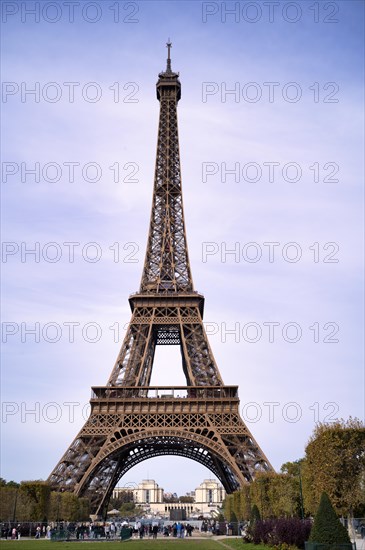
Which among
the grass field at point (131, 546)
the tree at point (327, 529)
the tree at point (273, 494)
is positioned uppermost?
the tree at point (327, 529)

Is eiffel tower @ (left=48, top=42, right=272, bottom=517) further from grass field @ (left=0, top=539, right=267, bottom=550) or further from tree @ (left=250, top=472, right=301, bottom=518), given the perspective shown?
grass field @ (left=0, top=539, right=267, bottom=550)

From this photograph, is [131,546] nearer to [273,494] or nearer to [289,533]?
[289,533]

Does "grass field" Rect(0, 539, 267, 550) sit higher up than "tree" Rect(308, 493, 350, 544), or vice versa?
"tree" Rect(308, 493, 350, 544)

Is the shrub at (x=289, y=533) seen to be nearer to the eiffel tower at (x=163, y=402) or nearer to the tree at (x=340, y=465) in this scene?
the tree at (x=340, y=465)

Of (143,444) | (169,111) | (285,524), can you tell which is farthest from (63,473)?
(169,111)

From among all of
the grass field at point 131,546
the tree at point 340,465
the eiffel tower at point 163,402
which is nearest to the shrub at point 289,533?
the grass field at point 131,546

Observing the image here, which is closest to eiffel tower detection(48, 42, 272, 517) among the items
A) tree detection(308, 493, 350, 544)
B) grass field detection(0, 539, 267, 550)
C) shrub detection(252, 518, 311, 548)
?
grass field detection(0, 539, 267, 550)

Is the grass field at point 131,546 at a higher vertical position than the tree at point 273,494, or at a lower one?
lower

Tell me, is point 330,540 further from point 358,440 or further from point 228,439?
point 228,439
